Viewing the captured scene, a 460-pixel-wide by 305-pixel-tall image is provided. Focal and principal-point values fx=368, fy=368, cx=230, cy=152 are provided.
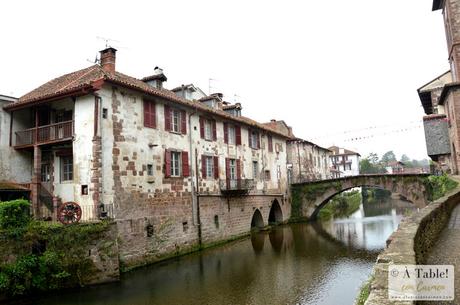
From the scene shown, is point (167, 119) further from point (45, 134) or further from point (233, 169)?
point (233, 169)

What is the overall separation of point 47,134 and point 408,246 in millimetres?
15827

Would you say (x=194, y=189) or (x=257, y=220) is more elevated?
(x=194, y=189)

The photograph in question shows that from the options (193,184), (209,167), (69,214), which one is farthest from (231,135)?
(69,214)

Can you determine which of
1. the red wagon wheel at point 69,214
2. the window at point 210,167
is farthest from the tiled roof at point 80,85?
the red wagon wheel at point 69,214

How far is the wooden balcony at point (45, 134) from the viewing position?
16.4 metres

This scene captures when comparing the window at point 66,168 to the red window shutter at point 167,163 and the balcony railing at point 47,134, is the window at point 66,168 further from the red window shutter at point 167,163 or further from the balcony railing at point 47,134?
the red window shutter at point 167,163

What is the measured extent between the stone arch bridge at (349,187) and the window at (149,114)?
725 inches

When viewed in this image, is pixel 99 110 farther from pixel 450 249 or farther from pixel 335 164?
pixel 335 164

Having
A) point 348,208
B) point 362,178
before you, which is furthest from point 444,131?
point 348,208

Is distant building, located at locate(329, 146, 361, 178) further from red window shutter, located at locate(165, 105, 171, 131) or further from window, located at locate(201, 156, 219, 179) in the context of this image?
red window shutter, located at locate(165, 105, 171, 131)

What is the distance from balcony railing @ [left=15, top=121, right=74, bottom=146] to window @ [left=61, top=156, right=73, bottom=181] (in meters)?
1.18

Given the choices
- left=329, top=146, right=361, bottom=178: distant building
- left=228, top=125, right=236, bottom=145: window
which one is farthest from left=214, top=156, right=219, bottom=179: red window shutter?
left=329, top=146, right=361, bottom=178: distant building

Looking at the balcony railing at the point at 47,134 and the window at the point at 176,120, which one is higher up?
the window at the point at 176,120

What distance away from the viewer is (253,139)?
2803 centimetres
